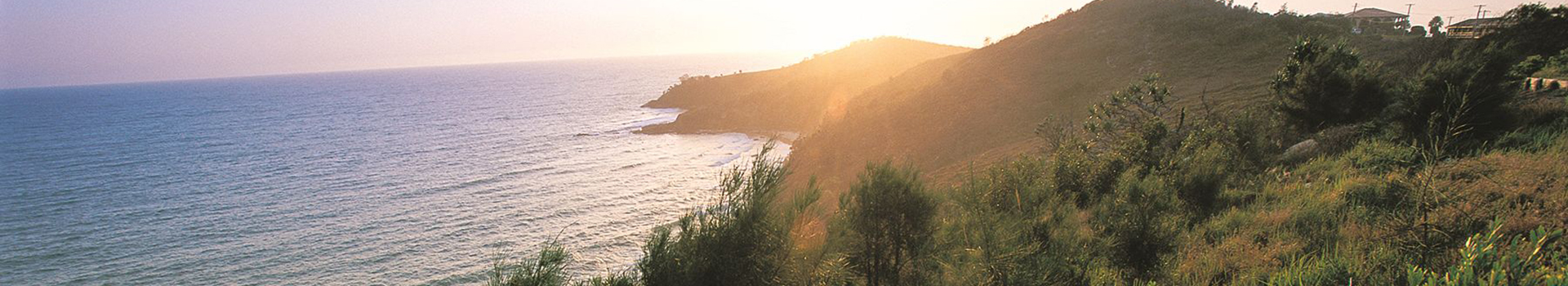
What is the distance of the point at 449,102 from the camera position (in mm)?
134250

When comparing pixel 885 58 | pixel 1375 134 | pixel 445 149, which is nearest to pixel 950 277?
pixel 1375 134

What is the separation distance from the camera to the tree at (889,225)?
958 cm

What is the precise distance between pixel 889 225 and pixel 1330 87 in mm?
15276

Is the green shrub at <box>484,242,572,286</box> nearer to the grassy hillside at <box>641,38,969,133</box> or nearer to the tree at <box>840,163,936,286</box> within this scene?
the tree at <box>840,163,936,286</box>

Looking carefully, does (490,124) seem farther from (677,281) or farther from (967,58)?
(677,281)

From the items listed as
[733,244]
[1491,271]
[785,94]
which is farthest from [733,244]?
[785,94]

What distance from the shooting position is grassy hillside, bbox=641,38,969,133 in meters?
73.9

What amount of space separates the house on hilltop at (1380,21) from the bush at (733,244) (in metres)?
57.6

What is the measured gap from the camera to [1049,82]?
44250 millimetres

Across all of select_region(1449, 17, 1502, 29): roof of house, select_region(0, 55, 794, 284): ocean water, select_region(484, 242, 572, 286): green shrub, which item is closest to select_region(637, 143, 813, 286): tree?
select_region(484, 242, 572, 286): green shrub

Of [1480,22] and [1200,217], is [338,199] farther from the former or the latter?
[1480,22]

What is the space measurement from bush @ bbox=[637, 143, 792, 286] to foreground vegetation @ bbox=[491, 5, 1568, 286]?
0.07ft

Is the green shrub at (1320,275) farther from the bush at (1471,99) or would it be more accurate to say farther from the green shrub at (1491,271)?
the bush at (1471,99)

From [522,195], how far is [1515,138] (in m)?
45.0
